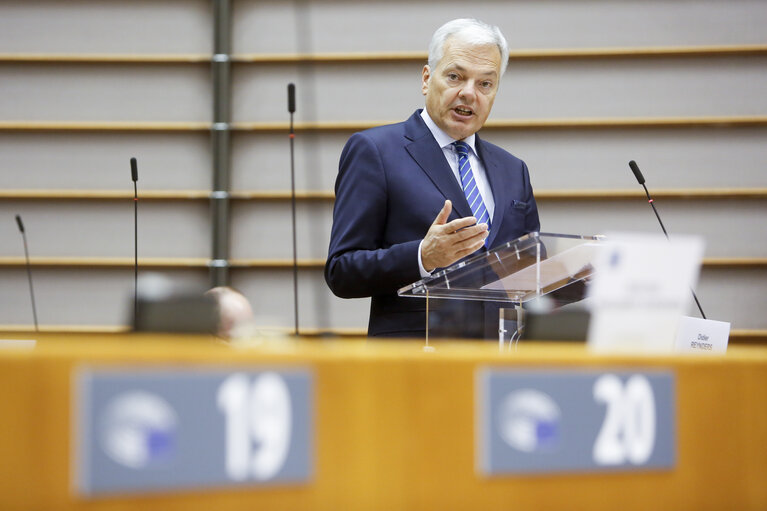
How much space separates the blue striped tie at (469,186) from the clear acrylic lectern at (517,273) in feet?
1.05

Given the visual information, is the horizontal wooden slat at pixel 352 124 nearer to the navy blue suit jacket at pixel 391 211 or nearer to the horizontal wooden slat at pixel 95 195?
the horizontal wooden slat at pixel 95 195

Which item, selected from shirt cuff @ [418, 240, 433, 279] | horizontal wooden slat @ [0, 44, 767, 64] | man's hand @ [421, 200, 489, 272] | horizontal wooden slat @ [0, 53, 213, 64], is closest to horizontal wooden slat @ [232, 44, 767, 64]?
horizontal wooden slat @ [0, 44, 767, 64]

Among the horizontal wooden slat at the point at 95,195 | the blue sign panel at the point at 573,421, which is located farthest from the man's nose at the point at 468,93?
the horizontal wooden slat at the point at 95,195

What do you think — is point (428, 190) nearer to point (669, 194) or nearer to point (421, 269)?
point (421, 269)

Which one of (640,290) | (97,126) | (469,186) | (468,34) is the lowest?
(640,290)

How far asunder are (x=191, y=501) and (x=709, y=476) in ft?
1.90

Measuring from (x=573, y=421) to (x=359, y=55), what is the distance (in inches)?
154

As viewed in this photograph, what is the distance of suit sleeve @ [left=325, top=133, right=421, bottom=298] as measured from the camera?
1880 millimetres

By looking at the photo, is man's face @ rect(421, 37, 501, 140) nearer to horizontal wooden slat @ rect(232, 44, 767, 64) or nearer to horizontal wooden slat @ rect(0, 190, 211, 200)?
horizontal wooden slat @ rect(232, 44, 767, 64)

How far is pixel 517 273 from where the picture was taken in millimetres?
1572

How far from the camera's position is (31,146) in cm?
463

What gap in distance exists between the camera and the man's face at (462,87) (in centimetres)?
211

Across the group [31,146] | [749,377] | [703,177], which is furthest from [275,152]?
[749,377]

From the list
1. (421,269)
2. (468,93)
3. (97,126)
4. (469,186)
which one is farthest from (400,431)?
Result: (97,126)
